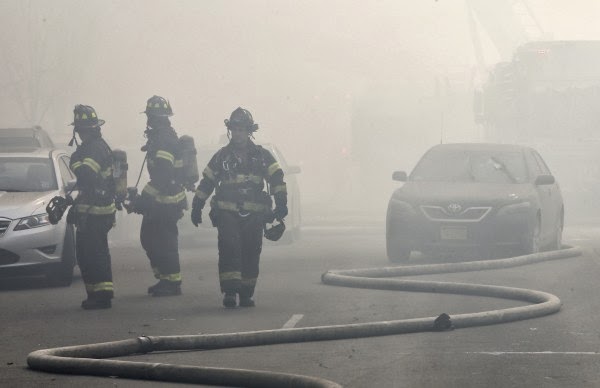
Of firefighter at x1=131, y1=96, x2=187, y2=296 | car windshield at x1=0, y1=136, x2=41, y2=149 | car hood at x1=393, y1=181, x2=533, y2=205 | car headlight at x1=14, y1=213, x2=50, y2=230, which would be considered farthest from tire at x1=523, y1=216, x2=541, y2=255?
car windshield at x1=0, y1=136, x2=41, y2=149

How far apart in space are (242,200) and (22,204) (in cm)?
344

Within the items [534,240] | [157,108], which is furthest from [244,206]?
[534,240]

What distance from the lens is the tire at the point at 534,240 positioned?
18047mm

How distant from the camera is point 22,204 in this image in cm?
1587

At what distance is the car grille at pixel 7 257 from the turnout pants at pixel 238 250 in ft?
10.4

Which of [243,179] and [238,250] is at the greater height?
[243,179]

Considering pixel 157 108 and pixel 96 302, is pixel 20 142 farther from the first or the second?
pixel 96 302

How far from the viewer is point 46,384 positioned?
8.88m

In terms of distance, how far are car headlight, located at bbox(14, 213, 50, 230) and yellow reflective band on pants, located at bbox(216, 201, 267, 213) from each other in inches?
121

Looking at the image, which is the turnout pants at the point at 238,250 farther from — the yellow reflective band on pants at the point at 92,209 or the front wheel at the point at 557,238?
the front wheel at the point at 557,238

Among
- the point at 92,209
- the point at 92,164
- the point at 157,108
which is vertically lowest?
the point at 92,209

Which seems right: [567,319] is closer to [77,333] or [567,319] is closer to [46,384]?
[77,333]

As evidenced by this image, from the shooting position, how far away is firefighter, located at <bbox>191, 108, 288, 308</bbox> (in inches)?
529

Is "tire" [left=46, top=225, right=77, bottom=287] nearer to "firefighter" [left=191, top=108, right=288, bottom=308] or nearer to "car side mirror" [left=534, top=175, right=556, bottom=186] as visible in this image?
"firefighter" [left=191, top=108, right=288, bottom=308]
